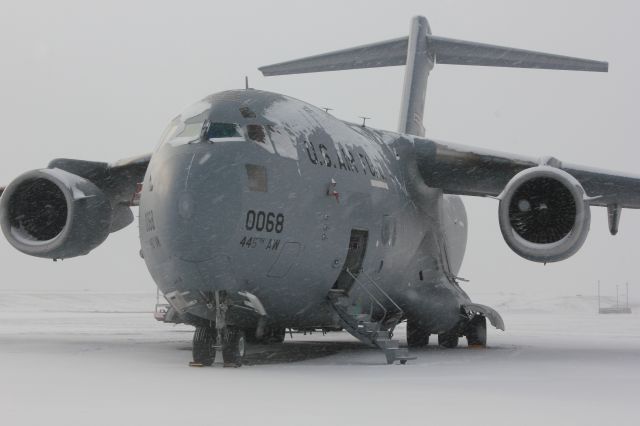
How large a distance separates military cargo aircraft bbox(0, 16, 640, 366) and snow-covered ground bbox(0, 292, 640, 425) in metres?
0.76

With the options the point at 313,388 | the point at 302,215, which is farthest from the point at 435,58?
the point at 313,388

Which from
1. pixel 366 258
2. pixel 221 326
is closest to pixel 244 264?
pixel 221 326

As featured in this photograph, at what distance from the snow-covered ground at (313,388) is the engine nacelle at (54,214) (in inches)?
60.8

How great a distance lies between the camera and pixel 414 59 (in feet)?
60.4

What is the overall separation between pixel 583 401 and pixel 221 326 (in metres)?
4.46

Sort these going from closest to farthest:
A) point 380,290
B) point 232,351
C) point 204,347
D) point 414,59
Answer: point 232,351 → point 204,347 → point 380,290 → point 414,59

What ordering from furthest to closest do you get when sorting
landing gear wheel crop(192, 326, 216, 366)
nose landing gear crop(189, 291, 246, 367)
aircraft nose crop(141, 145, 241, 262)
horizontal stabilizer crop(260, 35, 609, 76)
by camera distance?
horizontal stabilizer crop(260, 35, 609, 76), landing gear wheel crop(192, 326, 216, 366), nose landing gear crop(189, 291, 246, 367), aircraft nose crop(141, 145, 241, 262)

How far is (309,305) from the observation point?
11820 millimetres

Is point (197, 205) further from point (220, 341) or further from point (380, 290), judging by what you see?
point (380, 290)

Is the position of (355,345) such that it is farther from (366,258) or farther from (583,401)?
(583,401)

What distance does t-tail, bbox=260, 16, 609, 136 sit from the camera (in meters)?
17.9

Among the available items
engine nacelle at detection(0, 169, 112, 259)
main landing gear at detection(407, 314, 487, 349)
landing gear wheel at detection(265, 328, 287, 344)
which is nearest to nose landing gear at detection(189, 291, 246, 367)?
engine nacelle at detection(0, 169, 112, 259)

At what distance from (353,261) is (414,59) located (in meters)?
7.13

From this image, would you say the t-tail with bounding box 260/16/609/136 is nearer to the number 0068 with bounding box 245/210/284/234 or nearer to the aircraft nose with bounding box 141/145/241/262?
the number 0068 with bounding box 245/210/284/234
